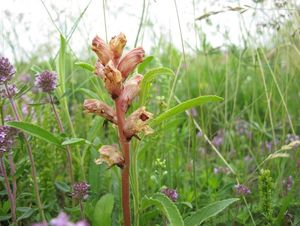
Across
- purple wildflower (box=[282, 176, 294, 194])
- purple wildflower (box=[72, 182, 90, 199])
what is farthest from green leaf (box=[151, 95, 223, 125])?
Answer: purple wildflower (box=[282, 176, 294, 194])

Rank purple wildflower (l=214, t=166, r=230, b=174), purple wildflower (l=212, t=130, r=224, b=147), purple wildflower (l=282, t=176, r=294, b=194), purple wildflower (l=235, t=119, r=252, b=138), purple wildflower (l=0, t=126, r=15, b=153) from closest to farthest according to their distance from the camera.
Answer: purple wildflower (l=0, t=126, r=15, b=153) → purple wildflower (l=282, t=176, r=294, b=194) → purple wildflower (l=214, t=166, r=230, b=174) → purple wildflower (l=212, t=130, r=224, b=147) → purple wildflower (l=235, t=119, r=252, b=138)

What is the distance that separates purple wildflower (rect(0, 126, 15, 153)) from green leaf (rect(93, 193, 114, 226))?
319 millimetres

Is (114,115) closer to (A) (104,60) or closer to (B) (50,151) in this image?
(A) (104,60)

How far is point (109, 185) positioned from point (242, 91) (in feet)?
6.48

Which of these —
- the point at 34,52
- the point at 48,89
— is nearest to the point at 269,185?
the point at 48,89

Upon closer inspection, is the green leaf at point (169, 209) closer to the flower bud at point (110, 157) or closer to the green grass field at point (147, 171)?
the green grass field at point (147, 171)

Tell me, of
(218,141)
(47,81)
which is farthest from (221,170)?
(47,81)

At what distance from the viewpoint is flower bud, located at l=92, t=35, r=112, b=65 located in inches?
46.3

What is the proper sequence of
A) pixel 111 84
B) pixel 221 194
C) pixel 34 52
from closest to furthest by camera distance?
1. pixel 111 84
2. pixel 221 194
3. pixel 34 52

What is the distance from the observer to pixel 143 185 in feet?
6.15

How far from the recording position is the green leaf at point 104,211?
1.23 metres

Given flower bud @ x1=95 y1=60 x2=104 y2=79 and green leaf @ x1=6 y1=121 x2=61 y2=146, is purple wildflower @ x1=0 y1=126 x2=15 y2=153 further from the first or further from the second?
flower bud @ x1=95 y1=60 x2=104 y2=79

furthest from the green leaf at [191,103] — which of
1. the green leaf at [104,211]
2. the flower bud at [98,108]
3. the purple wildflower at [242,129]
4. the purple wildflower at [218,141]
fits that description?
the purple wildflower at [242,129]

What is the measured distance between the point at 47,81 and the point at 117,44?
411 mm
